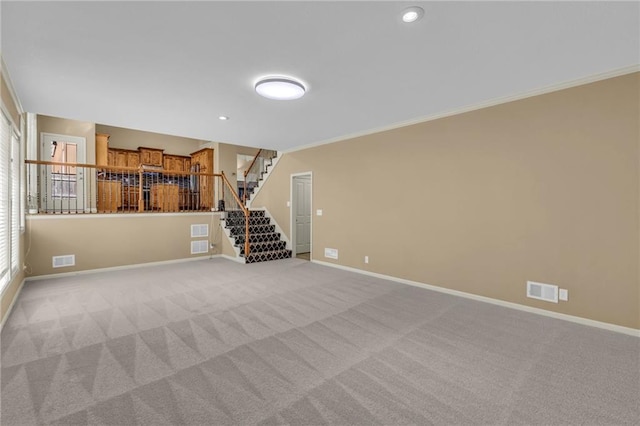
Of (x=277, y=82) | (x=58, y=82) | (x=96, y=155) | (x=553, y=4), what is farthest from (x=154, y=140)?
(x=553, y=4)

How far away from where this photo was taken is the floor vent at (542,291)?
11.3 feet

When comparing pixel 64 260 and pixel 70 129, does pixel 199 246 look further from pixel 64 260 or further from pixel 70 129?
pixel 70 129

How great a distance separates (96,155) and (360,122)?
755 centimetres

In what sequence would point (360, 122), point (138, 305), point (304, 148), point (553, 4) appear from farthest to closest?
point (304, 148) → point (360, 122) → point (138, 305) → point (553, 4)

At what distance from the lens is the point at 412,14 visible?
213cm

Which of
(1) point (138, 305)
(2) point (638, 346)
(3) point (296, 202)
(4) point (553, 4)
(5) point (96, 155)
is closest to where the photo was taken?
(4) point (553, 4)

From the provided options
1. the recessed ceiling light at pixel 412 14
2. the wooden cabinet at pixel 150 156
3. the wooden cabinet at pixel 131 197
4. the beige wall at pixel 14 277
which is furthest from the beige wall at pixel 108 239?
the recessed ceiling light at pixel 412 14

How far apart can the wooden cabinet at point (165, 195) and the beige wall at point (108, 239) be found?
198 centimetres

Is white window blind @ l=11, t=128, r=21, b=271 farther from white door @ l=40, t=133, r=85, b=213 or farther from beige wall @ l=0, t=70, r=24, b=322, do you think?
white door @ l=40, t=133, r=85, b=213

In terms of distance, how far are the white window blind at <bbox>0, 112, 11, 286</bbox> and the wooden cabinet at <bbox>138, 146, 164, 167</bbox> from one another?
5.78 meters

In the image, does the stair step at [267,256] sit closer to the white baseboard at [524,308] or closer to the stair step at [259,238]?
the stair step at [259,238]

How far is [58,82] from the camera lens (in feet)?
10.9

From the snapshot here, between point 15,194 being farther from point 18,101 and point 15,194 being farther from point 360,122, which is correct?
point 360,122

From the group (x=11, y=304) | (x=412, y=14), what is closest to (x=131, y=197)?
(x=11, y=304)
